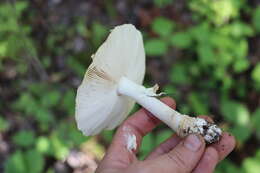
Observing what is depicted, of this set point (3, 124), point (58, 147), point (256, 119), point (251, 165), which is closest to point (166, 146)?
point (251, 165)

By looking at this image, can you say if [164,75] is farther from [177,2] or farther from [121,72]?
[121,72]

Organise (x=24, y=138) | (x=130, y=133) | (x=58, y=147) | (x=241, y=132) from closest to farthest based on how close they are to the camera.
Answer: (x=130, y=133), (x=241, y=132), (x=58, y=147), (x=24, y=138)

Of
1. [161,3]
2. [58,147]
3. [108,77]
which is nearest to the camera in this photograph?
[108,77]

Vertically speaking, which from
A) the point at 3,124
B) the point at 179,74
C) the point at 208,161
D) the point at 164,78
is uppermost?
the point at 208,161

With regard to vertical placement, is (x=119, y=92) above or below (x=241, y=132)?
above

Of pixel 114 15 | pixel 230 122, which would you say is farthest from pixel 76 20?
pixel 230 122

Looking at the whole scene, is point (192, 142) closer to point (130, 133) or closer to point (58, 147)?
point (130, 133)
